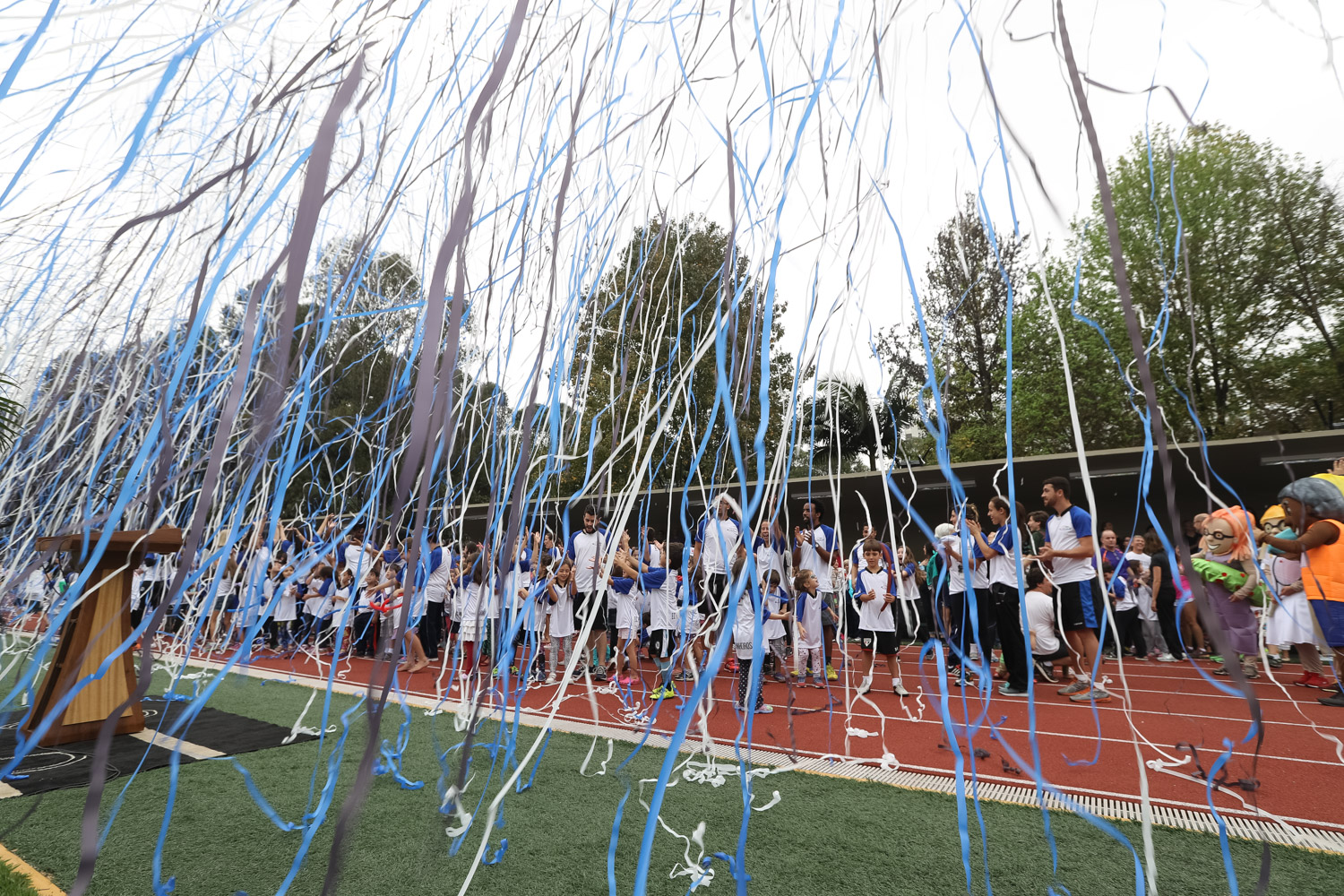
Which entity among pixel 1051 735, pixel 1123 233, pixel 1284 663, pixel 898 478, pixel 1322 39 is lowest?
pixel 1051 735

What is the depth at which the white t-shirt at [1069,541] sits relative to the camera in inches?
222

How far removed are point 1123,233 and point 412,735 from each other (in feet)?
53.8

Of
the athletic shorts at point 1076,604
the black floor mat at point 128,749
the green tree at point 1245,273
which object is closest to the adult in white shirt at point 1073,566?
the athletic shorts at point 1076,604

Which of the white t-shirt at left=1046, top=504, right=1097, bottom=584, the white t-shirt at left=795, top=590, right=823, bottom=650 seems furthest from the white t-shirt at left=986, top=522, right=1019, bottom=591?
the white t-shirt at left=795, top=590, right=823, bottom=650

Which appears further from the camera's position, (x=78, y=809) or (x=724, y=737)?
(x=724, y=737)

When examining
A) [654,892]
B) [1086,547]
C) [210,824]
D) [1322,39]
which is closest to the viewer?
[1322,39]

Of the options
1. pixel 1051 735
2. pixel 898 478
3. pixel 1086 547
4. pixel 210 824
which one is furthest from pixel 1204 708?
pixel 898 478

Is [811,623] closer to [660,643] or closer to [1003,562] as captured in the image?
[1003,562]

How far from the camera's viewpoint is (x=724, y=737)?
4.68m

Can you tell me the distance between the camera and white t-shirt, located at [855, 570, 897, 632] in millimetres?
6117

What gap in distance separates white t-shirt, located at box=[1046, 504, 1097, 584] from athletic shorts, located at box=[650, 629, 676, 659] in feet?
11.0

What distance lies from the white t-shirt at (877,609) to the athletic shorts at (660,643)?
1757 millimetres

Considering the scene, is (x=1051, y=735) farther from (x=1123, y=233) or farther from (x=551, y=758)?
(x=1123, y=233)

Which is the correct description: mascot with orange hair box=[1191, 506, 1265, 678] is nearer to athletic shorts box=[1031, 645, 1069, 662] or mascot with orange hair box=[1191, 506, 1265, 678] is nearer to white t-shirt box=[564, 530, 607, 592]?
athletic shorts box=[1031, 645, 1069, 662]
